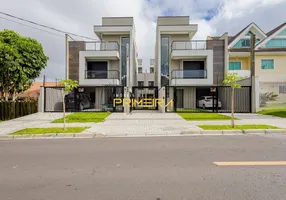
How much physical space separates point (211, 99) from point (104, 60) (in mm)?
13377

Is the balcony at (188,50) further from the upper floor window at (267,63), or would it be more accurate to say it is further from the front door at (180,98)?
the upper floor window at (267,63)

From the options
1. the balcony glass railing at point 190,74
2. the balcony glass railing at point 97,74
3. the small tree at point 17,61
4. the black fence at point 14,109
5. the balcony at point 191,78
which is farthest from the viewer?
the balcony glass railing at point 97,74

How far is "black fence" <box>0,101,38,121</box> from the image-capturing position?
40.5ft

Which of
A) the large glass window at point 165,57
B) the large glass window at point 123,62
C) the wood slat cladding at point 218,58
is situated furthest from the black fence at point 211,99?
the large glass window at point 123,62

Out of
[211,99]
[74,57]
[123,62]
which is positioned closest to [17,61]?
[74,57]

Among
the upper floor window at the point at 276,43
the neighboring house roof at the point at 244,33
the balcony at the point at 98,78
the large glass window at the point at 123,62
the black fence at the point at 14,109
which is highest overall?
the neighboring house roof at the point at 244,33

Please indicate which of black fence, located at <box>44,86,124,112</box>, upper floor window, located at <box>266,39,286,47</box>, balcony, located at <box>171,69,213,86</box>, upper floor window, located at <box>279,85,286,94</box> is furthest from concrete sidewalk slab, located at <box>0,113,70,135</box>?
upper floor window, located at <box>266,39,286,47</box>

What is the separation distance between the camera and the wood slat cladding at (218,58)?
70.4ft

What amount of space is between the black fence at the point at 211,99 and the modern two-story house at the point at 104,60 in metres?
5.41

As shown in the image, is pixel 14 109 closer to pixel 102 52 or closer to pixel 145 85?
pixel 102 52

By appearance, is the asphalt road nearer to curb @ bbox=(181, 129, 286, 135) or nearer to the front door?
curb @ bbox=(181, 129, 286, 135)

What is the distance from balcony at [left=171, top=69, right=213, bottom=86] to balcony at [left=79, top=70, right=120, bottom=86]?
673 centimetres

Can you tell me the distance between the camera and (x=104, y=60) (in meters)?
22.8

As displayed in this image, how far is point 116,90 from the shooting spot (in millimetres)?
18109
